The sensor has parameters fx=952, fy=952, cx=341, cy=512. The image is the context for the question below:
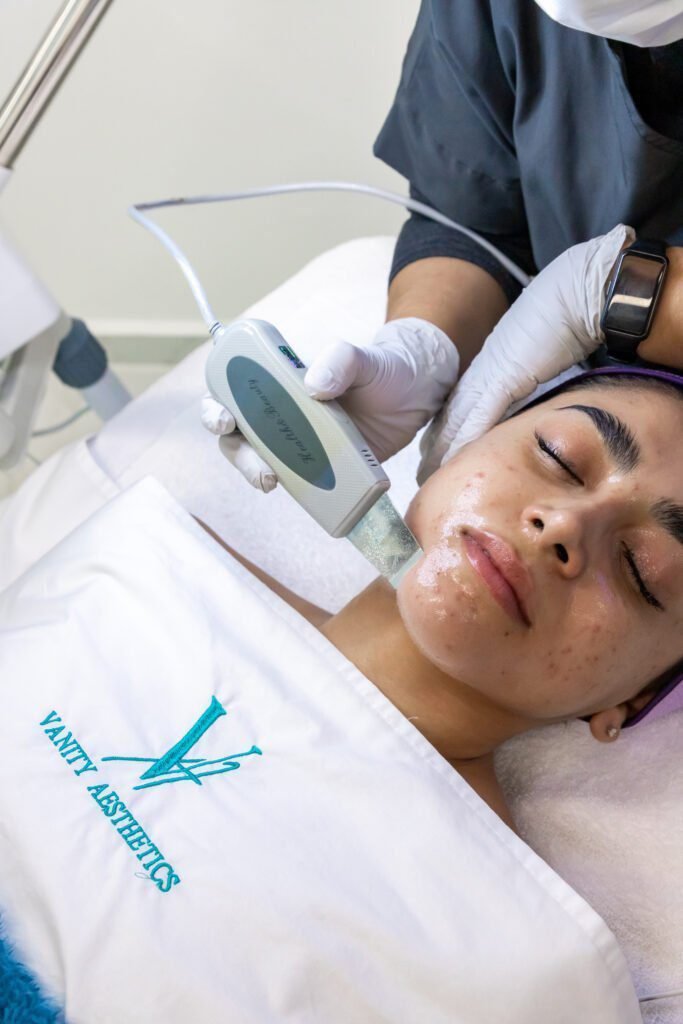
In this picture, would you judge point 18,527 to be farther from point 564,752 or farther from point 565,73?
point 565,73

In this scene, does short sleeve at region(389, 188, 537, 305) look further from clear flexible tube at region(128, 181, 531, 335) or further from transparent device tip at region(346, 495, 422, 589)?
transparent device tip at region(346, 495, 422, 589)

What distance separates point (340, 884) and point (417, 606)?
0.29 metres

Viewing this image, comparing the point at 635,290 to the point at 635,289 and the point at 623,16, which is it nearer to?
the point at 635,289

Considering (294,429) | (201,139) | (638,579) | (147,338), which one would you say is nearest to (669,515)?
(638,579)

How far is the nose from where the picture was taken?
0.94m

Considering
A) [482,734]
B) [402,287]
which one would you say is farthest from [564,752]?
[402,287]

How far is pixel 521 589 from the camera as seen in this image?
3.09ft

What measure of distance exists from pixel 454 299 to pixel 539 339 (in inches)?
7.6

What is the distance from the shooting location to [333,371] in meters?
0.97

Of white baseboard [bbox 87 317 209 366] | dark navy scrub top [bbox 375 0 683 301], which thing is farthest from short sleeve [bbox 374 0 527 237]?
white baseboard [bbox 87 317 209 366]

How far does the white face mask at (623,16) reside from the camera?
0.83 m

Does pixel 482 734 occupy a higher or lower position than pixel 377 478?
lower

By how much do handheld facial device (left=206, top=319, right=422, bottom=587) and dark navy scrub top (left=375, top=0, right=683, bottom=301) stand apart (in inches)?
17.2

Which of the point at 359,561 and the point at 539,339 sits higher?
the point at 539,339
